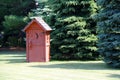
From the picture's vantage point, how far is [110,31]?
1478 centimetres

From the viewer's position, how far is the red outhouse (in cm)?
1698

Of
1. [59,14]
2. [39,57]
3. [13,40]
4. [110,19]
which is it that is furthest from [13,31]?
[110,19]

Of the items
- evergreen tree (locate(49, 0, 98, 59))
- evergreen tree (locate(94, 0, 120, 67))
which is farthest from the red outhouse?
evergreen tree (locate(94, 0, 120, 67))

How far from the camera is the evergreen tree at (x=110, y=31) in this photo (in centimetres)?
1438

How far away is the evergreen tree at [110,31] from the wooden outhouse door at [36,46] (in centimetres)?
324

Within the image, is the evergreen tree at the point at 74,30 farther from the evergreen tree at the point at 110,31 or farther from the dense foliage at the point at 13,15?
the dense foliage at the point at 13,15

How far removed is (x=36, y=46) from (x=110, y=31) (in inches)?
164

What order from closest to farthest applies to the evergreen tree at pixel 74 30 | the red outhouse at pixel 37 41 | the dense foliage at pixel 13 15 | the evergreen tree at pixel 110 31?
the evergreen tree at pixel 110 31, the red outhouse at pixel 37 41, the evergreen tree at pixel 74 30, the dense foliage at pixel 13 15

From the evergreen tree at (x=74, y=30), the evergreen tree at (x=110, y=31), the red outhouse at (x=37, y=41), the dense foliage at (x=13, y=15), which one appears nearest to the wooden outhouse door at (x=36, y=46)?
the red outhouse at (x=37, y=41)

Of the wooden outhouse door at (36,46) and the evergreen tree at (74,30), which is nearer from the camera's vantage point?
the wooden outhouse door at (36,46)

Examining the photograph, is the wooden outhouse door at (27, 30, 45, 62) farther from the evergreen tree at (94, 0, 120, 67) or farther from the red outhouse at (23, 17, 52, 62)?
the evergreen tree at (94, 0, 120, 67)

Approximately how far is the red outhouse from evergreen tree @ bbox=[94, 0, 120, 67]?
10.0 feet

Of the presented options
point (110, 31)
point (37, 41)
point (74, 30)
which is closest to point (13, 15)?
point (74, 30)

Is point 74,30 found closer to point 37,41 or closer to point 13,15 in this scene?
point 37,41
